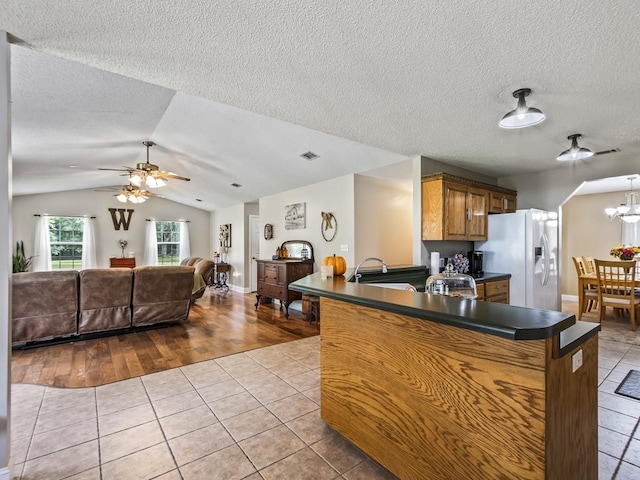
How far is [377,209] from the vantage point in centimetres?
534

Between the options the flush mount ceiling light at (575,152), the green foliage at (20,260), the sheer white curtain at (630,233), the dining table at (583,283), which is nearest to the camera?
the flush mount ceiling light at (575,152)

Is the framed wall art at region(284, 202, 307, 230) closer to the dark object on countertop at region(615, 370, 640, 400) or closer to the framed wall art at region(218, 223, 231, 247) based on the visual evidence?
the framed wall art at region(218, 223, 231, 247)

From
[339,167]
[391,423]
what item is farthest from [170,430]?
[339,167]

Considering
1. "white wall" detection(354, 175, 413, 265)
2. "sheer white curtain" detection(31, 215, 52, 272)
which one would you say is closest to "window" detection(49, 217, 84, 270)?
"sheer white curtain" detection(31, 215, 52, 272)

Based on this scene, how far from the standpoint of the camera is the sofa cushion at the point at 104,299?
13.5 feet

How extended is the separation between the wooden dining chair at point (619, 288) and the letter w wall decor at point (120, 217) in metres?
10.5

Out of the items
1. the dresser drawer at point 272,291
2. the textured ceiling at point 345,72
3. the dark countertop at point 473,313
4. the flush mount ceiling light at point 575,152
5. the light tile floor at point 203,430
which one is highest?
the textured ceiling at point 345,72

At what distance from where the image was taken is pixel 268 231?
23.5 ft

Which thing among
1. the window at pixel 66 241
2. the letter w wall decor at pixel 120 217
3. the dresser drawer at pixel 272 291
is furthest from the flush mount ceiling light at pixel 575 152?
the window at pixel 66 241

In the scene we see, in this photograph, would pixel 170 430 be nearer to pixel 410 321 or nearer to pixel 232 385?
pixel 232 385

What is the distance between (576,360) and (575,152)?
265 cm

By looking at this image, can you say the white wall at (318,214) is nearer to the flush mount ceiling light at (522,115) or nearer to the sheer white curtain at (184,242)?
the flush mount ceiling light at (522,115)

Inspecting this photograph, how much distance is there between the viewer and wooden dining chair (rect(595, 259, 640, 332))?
4301 millimetres

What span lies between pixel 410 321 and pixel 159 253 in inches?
379
